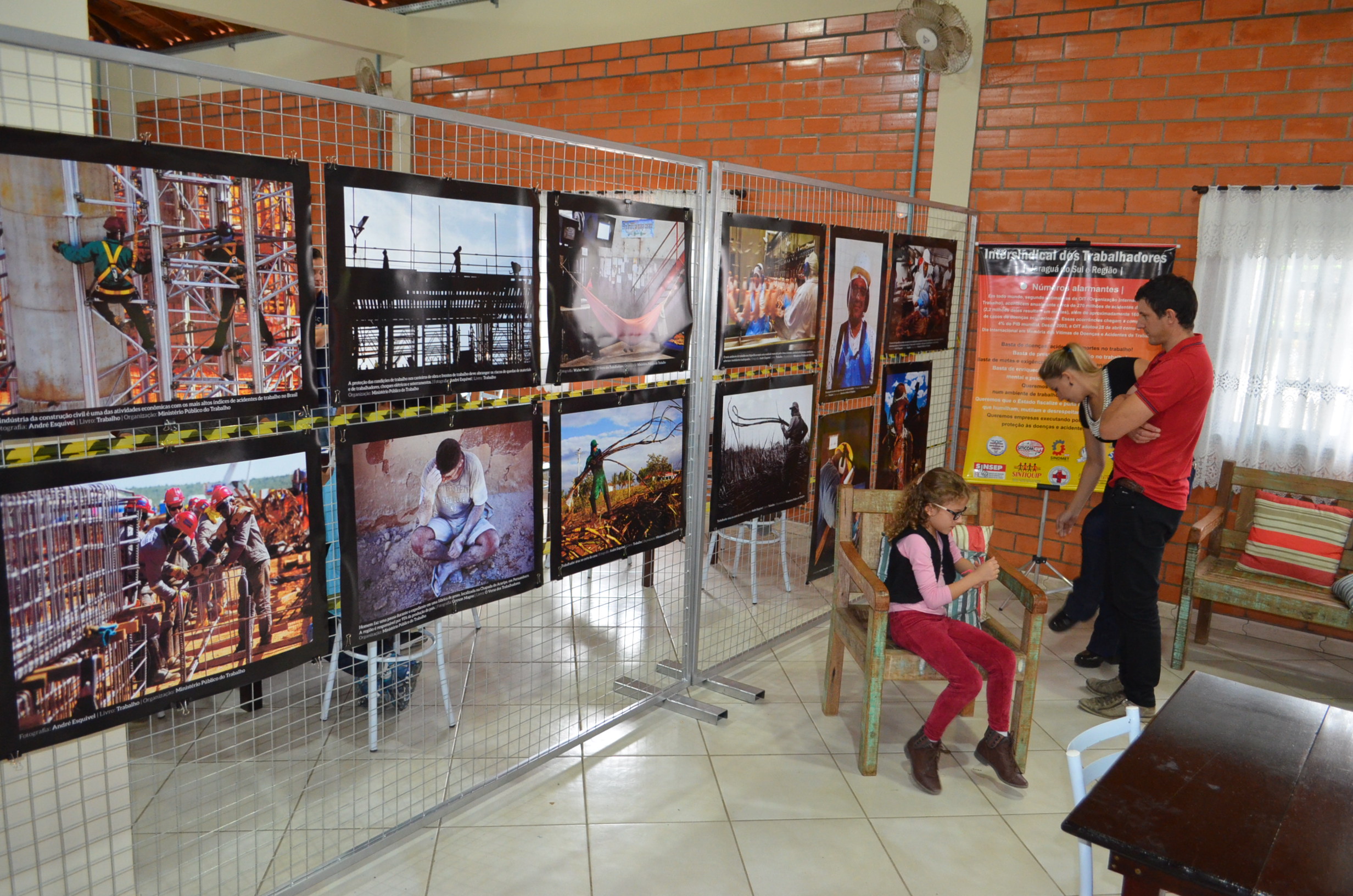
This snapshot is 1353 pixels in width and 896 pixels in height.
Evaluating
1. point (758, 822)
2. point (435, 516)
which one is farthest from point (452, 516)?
point (758, 822)

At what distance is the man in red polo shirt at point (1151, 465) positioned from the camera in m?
3.07

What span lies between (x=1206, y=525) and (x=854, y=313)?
1816mm

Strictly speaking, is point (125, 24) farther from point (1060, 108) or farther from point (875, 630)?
point (875, 630)

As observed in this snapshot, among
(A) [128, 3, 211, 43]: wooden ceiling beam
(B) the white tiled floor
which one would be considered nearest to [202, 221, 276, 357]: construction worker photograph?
(B) the white tiled floor

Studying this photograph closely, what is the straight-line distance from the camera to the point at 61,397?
1.55m

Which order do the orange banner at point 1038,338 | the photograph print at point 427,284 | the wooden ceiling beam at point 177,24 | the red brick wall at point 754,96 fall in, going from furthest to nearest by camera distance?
the wooden ceiling beam at point 177,24 < the red brick wall at point 754,96 < the orange banner at point 1038,338 < the photograph print at point 427,284

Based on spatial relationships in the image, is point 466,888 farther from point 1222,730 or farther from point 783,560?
point 783,560

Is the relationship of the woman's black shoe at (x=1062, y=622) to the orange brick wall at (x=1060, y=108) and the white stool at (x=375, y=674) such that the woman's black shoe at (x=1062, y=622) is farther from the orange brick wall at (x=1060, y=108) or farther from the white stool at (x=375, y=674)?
the white stool at (x=375, y=674)

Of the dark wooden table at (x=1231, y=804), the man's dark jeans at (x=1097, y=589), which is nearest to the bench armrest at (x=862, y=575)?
the dark wooden table at (x=1231, y=804)

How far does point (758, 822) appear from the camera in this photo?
101 inches

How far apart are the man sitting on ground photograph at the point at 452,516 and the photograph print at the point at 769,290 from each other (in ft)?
3.75

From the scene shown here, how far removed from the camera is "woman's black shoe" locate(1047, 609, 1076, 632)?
13.5ft

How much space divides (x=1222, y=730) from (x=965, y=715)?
1.54 meters

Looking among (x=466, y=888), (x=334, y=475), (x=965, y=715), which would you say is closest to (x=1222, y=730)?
(x=965, y=715)
